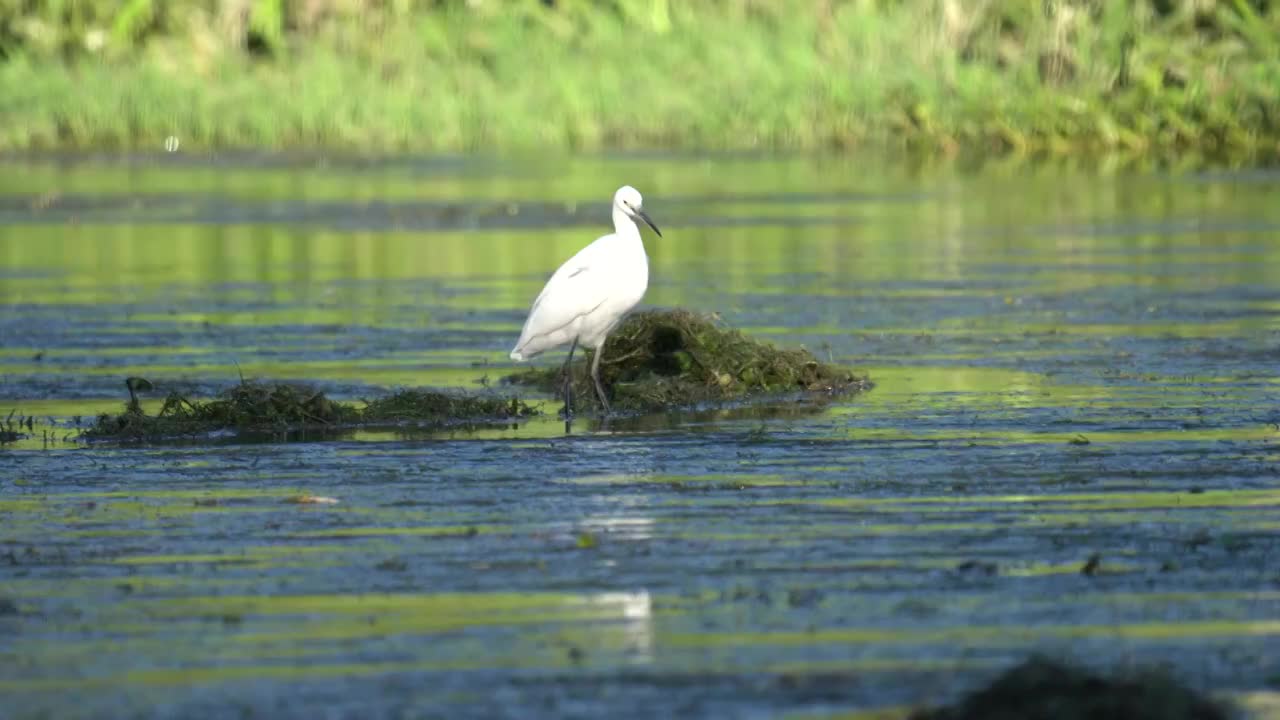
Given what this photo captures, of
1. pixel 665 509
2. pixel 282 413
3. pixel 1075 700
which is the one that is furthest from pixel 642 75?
pixel 1075 700

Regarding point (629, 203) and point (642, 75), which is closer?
point (629, 203)

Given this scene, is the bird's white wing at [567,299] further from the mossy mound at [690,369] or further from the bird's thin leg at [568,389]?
the mossy mound at [690,369]

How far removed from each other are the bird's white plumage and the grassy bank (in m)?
21.2

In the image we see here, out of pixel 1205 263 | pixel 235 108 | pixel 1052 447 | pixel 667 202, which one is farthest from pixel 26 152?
pixel 1052 447

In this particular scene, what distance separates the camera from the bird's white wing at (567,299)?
1266 centimetres

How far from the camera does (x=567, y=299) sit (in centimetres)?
1266

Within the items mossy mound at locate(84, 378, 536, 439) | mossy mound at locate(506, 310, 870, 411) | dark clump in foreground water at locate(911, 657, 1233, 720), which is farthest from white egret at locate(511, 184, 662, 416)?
dark clump in foreground water at locate(911, 657, 1233, 720)

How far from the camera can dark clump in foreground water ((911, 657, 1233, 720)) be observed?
616cm

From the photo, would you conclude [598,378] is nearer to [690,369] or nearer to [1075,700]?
[690,369]

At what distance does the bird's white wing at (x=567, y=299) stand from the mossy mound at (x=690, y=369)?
0.44 metres

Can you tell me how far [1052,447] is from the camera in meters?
10.9

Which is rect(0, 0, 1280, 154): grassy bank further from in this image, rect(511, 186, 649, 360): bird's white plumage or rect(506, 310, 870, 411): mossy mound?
rect(511, 186, 649, 360): bird's white plumage

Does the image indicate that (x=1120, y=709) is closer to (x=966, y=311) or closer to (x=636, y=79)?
(x=966, y=311)

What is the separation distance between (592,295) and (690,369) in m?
0.97
